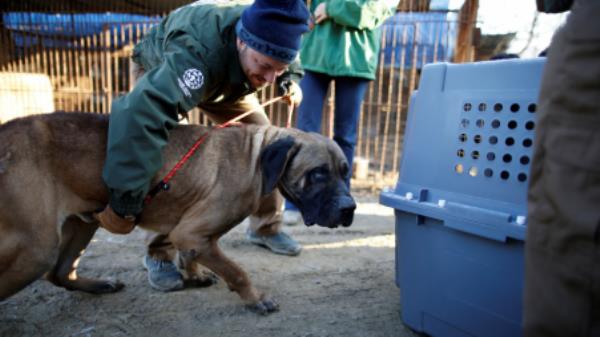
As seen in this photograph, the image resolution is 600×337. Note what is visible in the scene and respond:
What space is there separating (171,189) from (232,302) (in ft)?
3.07

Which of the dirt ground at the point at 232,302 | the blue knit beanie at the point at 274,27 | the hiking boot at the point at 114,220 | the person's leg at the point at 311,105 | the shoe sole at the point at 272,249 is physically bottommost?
the dirt ground at the point at 232,302

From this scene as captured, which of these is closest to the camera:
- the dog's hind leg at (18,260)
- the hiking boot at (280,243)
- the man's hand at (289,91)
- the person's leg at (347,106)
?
the dog's hind leg at (18,260)

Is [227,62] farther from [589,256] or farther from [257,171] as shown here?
[589,256]

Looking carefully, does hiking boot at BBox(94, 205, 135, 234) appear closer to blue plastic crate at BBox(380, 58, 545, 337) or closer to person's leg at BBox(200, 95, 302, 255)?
person's leg at BBox(200, 95, 302, 255)

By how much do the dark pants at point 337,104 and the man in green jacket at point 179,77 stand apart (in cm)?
124

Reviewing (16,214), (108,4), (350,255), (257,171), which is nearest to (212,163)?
(257,171)

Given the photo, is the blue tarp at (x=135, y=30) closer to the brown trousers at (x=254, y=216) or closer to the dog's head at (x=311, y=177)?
the brown trousers at (x=254, y=216)

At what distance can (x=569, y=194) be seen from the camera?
43.8 inches

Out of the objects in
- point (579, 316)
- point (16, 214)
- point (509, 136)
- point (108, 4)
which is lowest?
point (16, 214)

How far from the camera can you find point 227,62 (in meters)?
2.90

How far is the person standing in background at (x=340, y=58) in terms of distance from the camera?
4598 mm

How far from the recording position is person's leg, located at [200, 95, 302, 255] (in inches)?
146

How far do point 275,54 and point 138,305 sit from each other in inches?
77.5

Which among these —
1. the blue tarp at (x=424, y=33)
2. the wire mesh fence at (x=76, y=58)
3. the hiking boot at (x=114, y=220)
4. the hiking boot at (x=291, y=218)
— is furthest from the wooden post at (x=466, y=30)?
the hiking boot at (x=114, y=220)
